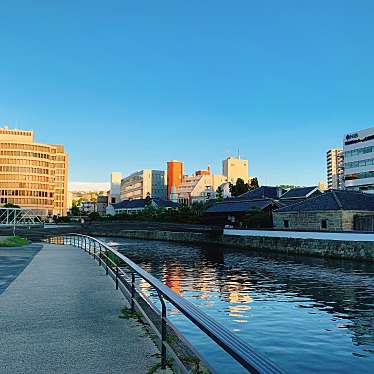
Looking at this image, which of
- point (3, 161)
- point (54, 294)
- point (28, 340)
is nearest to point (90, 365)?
point (28, 340)

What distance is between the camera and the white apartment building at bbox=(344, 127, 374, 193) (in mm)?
91312

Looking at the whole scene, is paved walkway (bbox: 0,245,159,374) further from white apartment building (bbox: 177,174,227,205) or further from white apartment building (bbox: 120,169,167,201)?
white apartment building (bbox: 120,169,167,201)

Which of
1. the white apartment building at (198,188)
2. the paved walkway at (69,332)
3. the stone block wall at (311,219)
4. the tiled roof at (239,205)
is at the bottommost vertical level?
the paved walkway at (69,332)

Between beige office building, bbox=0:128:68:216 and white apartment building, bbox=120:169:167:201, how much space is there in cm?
3768

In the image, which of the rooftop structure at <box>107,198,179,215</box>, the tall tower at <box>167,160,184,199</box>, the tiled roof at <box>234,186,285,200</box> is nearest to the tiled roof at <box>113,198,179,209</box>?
the rooftop structure at <box>107,198,179,215</box>

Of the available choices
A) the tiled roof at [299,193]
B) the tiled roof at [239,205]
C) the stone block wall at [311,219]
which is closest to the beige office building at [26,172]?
the tiled roof at [239,205]

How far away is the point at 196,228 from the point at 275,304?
45509 mm

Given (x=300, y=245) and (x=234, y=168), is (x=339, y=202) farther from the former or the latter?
(x=234, y=168)

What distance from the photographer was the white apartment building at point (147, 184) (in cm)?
17325

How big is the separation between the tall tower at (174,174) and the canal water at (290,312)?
478ft

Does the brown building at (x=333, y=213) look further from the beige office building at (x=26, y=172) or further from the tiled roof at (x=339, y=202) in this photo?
the beige office building at (x=26, y=172)

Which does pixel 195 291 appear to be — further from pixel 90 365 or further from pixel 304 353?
pixel 90 365

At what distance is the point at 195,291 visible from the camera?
1983 cm

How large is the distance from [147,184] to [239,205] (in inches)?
4123
